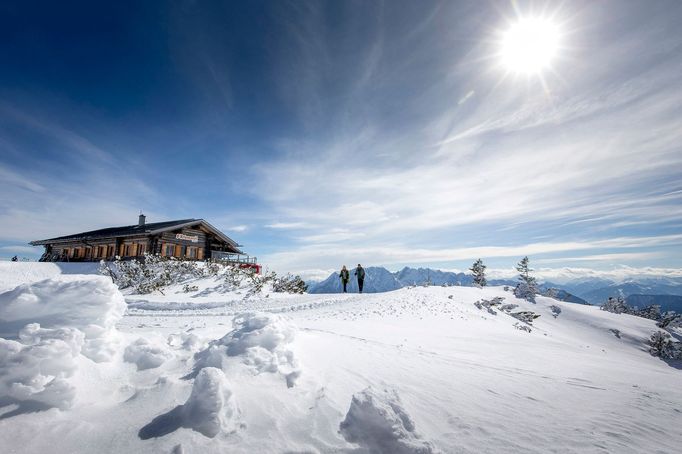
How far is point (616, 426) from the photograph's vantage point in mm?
3066

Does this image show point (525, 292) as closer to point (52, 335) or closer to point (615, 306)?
point (615, 306)

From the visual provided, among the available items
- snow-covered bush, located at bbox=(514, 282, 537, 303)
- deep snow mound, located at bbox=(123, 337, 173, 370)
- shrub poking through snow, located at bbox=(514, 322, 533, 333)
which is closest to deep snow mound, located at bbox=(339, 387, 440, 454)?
deep snow mound, located at bbox=(123, 337, 173, 370)

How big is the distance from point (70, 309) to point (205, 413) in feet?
7.95

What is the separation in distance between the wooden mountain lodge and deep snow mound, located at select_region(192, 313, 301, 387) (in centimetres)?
2715

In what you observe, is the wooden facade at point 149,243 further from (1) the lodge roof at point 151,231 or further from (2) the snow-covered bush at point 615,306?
(2) the snow-covered bush at point 615,306

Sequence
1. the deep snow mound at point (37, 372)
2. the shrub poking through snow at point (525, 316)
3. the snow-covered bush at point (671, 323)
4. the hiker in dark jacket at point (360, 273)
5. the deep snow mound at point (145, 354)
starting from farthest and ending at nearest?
the hiker in dark jacket at point (360, 273), the snow-covered bush at point (671, 323), the shrub poking through snow at point (525, 316), the deep snow mound at point (145, 354), the deep snow mound at point (37, 372)

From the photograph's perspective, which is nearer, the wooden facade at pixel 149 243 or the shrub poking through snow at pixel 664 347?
the shrub poking through snow at pixel 664 347

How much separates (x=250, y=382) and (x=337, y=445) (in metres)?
1.44

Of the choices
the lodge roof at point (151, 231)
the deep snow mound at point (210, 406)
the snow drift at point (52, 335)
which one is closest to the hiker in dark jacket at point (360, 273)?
the snow drift at point (52, 335)

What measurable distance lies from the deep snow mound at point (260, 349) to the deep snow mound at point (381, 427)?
3.75 ft

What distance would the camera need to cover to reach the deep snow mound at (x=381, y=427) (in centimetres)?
245

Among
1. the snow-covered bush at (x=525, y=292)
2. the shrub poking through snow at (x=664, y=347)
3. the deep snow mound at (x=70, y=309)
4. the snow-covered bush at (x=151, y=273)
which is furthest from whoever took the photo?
the snow-covered bush at (x=525, y=292)

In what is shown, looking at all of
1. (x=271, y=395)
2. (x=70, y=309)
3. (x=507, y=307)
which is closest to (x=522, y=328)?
(x=507, y=307)

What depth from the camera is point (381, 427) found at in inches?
104
